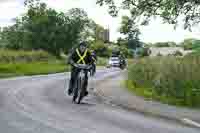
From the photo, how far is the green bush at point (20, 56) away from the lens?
192 feet

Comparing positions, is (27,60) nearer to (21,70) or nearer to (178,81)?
(21,70)

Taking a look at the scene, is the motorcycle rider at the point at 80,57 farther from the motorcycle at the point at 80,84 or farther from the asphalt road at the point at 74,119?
the asphalt road at the point at 74,119

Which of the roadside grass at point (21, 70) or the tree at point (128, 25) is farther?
the roadside grass at point (21, 70)

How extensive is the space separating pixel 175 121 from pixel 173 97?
15.2 feet

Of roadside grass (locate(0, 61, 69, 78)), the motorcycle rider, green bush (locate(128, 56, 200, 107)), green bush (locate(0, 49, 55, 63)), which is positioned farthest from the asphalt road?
green bush (locate(0, 49, 55, 63))

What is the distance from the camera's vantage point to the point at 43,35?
315 feet

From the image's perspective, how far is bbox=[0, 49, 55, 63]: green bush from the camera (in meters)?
58.7

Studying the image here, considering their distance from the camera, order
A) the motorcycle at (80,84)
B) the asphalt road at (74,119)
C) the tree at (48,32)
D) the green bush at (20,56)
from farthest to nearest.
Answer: the tree at (48,32) < the green bush at (20,56) < the motorcycle at (80,84) < the asphalt road at (74,119)

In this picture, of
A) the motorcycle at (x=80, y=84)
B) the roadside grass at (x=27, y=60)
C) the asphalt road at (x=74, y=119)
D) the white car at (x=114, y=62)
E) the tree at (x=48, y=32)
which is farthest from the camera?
the tree at (x=48, y=32)

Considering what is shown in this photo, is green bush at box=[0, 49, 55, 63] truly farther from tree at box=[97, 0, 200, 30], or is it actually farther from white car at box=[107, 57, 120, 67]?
tree at box=[97, 0, 200, 30]

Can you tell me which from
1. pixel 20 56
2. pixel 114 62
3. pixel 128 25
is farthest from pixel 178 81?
pixel 114 62

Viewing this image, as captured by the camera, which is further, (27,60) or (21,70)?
(27,60)

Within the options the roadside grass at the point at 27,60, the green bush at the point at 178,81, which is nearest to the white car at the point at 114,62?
the roadside grass at the point at 27,60

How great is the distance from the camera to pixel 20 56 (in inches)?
2485
